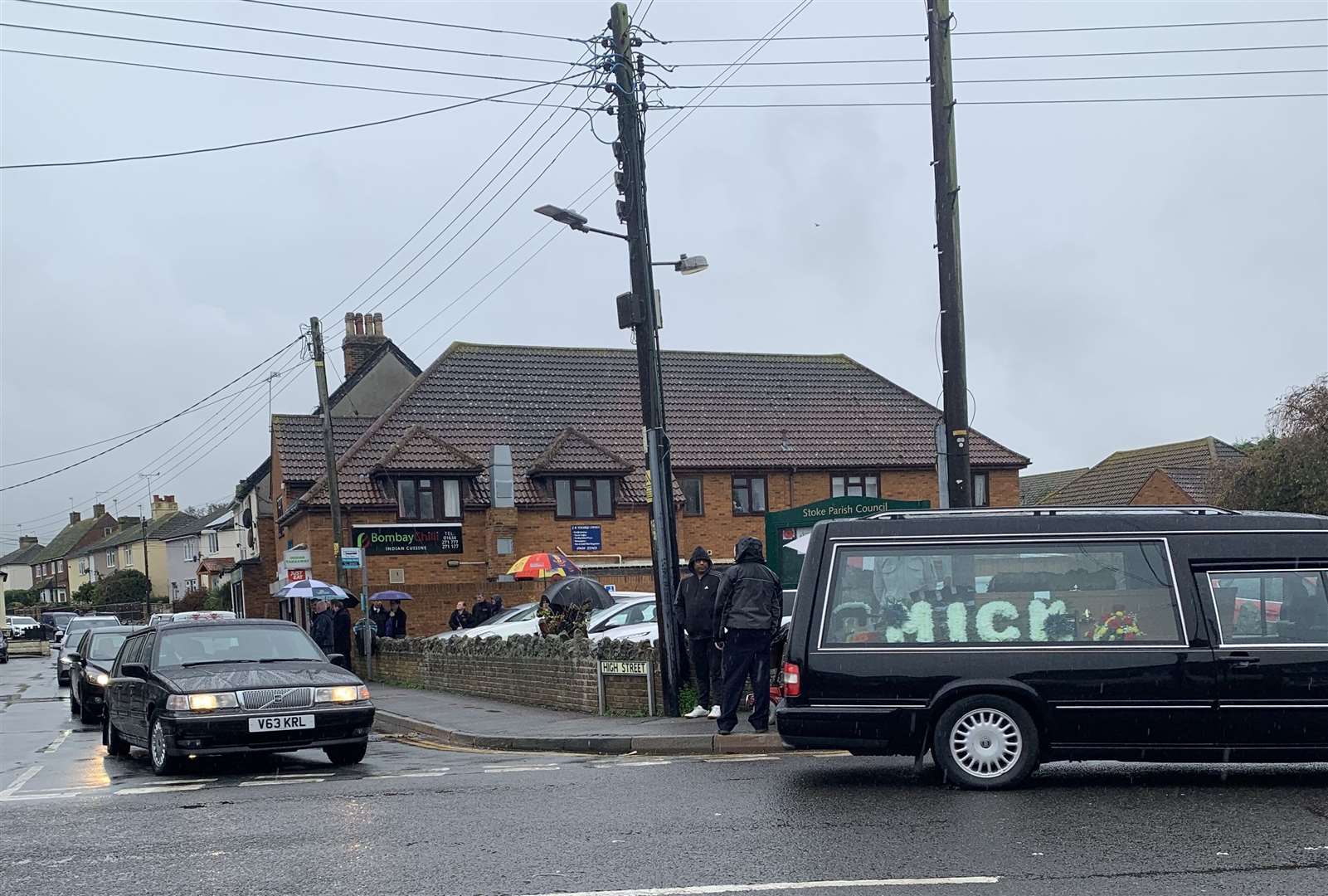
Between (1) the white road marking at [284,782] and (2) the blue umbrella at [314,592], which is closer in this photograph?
(1) the white road marking at [284,782]

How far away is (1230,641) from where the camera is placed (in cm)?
884

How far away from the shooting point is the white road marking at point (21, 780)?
37.0 feet

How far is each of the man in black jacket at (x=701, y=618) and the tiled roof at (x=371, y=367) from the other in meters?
34.0

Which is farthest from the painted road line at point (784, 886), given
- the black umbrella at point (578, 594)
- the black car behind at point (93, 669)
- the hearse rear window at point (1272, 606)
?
the black car behind at point (93, 669)

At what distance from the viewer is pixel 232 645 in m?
13.0

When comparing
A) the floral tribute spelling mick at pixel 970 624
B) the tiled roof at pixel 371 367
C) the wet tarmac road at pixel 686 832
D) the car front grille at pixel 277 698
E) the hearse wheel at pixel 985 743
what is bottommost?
the wet tarmac road at pixel 686 832

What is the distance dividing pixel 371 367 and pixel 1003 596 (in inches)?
1579

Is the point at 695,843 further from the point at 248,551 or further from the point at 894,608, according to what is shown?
the point at 248,551

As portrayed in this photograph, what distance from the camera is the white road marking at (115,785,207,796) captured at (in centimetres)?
1060

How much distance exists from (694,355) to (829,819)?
37.3m

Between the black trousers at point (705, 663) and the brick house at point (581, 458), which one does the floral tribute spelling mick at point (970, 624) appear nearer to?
the black trousers at point (705, 663)

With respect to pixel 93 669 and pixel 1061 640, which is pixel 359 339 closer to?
pixel 93 669

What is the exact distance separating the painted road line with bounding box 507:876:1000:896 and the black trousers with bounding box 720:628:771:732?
573cm

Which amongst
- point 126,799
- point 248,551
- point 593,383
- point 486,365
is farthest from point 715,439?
point 126,799
